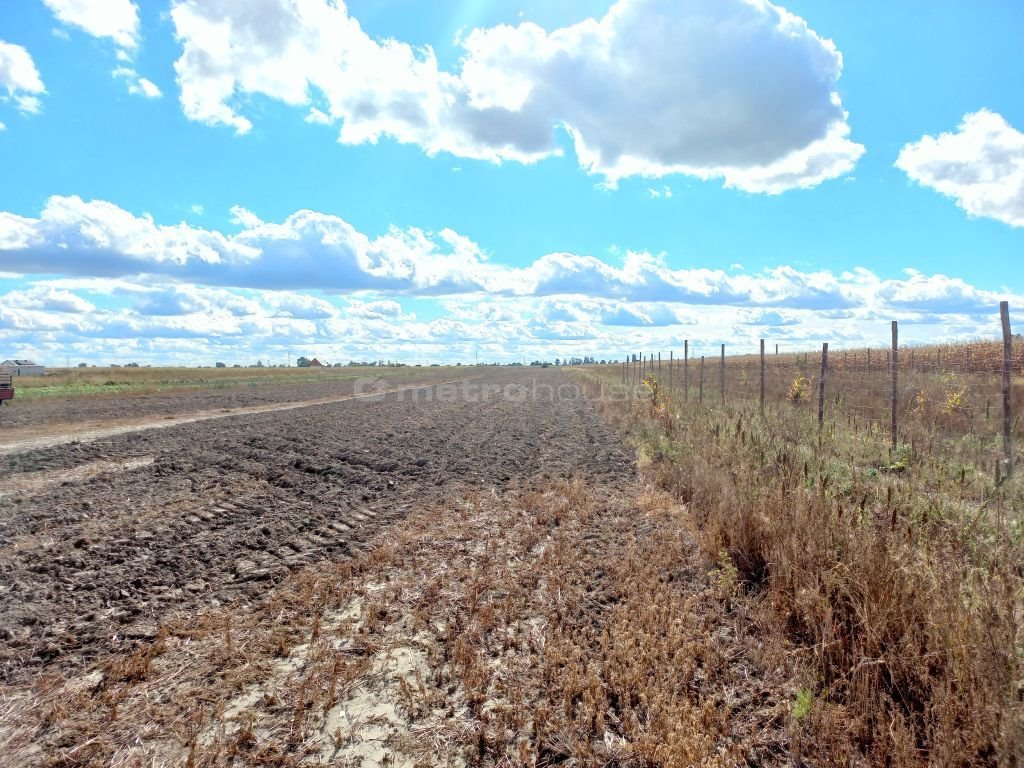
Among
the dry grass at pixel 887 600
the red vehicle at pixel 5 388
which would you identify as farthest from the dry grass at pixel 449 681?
the red vehicle at pixel 5 388

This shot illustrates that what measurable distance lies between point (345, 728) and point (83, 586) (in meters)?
3.29

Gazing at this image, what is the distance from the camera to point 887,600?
3641mm

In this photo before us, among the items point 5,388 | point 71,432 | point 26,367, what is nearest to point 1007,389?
point 71,432

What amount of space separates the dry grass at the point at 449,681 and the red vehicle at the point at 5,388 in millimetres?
25084

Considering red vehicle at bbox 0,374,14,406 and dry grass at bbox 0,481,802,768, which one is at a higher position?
red vehicle at bbox 0,374,14,406

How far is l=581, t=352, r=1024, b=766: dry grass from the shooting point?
2857mm

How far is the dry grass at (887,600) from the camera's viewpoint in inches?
112

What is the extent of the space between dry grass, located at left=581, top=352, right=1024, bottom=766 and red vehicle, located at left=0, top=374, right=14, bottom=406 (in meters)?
27.3

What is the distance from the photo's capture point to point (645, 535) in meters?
6.41

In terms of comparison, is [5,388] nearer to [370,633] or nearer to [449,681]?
[370,633]

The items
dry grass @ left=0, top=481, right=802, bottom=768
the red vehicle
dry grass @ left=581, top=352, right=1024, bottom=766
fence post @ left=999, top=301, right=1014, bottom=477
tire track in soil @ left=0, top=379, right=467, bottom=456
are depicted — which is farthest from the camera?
the red vehicle

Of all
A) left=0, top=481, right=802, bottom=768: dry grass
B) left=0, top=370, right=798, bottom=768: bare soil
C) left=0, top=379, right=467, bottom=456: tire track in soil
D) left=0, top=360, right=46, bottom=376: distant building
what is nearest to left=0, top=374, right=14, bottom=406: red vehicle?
left=0, top=379, right=467, bottom=456: tire track in soil

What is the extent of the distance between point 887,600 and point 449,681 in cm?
283

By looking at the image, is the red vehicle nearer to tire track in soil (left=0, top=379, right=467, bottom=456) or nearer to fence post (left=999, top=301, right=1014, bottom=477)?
tire track in soil (left=0, top=379, right=467, bottom=456)
